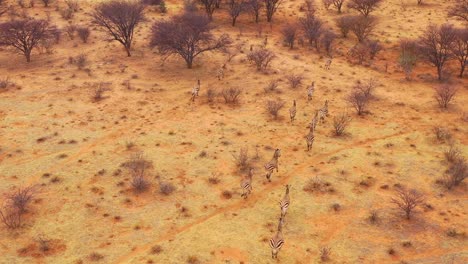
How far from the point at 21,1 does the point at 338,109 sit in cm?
3831

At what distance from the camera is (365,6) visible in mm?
47344

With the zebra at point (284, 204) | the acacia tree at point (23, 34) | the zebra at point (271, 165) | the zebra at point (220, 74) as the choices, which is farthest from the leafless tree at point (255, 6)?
the zebra at point (284, 204)

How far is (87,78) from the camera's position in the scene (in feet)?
113

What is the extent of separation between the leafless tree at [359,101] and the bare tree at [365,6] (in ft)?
61.4

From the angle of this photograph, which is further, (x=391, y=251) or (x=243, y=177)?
(x=243, y=177)

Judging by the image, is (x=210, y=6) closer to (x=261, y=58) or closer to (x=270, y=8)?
(x=270, y=8)

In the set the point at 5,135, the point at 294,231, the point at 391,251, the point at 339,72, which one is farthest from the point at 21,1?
the point at 391,251

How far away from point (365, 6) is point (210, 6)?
53.0 feet

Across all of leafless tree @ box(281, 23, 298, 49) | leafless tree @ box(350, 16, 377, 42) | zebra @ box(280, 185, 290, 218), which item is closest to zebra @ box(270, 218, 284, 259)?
zebra @ box(280, 185, 290, 218)

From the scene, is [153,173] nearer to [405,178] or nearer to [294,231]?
[294,231]

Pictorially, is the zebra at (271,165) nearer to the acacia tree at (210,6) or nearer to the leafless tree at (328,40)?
the leafless tree at (328,40)

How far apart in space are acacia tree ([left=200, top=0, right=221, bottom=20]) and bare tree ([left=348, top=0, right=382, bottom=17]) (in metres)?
14.3

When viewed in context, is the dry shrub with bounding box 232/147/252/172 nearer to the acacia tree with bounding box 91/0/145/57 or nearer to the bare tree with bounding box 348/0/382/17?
the acacia tree with bounding box 91/0/145/57

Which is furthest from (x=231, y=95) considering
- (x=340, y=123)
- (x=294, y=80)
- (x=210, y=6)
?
(x=210, y=6)
